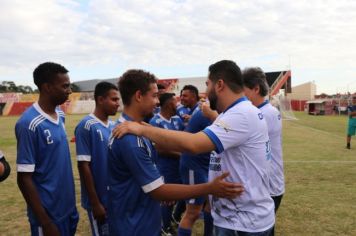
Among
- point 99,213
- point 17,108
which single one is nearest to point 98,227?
point 99,213

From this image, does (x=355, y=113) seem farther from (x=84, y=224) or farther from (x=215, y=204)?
(x=215, y=204)

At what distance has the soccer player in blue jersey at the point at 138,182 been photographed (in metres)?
2.60

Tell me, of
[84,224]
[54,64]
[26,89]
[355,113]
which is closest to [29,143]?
[54,64]

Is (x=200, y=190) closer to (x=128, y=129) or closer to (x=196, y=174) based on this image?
(x=128, y=129)

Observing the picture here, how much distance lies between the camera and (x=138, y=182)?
2648 millimetres

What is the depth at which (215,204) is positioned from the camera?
2.90m

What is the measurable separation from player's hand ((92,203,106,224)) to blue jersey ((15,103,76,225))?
1.12 feet

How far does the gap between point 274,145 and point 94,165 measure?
6.55 feet

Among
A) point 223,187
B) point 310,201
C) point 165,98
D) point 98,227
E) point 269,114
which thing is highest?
point 165,98

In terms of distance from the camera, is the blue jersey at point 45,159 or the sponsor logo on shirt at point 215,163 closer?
the sponsor logo on shirt at point 215,163

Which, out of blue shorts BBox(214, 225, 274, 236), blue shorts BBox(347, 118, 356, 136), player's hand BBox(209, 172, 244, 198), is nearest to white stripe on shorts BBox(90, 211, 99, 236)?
blue shorts BBox(214, 225, 274, 236)

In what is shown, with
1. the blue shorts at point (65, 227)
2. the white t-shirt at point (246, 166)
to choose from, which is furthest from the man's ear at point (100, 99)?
the white t-shirt at point (246, 166)

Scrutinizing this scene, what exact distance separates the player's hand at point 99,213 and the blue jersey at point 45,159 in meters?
0.34

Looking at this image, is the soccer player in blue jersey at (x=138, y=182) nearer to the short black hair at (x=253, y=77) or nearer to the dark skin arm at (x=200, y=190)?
the dark skin arm at (x=200, y=190)
